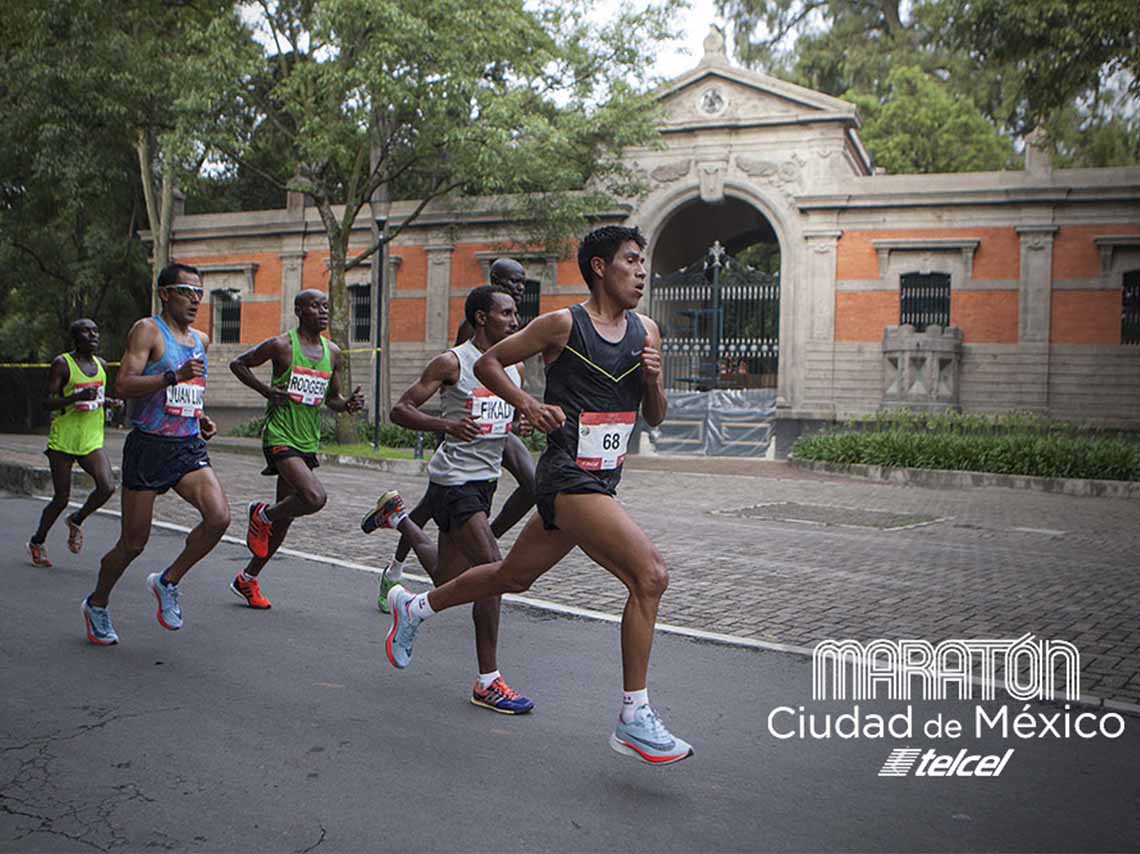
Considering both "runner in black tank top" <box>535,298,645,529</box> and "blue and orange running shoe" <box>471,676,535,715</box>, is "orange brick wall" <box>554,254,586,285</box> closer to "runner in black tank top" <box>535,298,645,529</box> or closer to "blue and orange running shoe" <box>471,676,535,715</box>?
"blue and orange running shoe" <box>471,676,535,715</box>

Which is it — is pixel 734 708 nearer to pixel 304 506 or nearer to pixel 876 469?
pixel 304 506

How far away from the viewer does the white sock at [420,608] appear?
186 inches

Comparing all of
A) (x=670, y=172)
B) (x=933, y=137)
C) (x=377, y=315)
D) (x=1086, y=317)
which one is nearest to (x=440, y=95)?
(x=377, y=315)

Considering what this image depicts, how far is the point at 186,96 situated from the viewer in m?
21.7

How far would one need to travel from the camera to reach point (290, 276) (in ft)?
105

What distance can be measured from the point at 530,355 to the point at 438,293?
2637cm

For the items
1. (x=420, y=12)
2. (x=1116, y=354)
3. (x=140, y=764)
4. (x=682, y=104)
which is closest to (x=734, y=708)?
(x=140, y=764)

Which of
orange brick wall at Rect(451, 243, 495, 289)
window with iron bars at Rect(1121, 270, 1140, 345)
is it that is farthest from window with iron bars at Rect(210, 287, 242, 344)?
window with iron bars at Rect(1121, 270, 1140, 345)

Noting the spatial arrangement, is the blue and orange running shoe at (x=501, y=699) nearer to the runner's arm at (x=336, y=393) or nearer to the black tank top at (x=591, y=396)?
the black tank top at (x=591, y=396)

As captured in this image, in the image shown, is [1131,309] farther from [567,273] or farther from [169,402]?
[169,402]

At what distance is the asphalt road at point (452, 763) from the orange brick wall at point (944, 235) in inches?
842

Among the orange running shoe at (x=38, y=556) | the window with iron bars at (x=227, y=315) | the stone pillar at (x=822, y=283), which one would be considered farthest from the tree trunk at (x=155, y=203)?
the orange running shoe at (x=38, y=556)

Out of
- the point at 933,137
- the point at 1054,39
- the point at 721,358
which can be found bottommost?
the point at 721,358

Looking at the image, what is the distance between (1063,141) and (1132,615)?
3462cm
